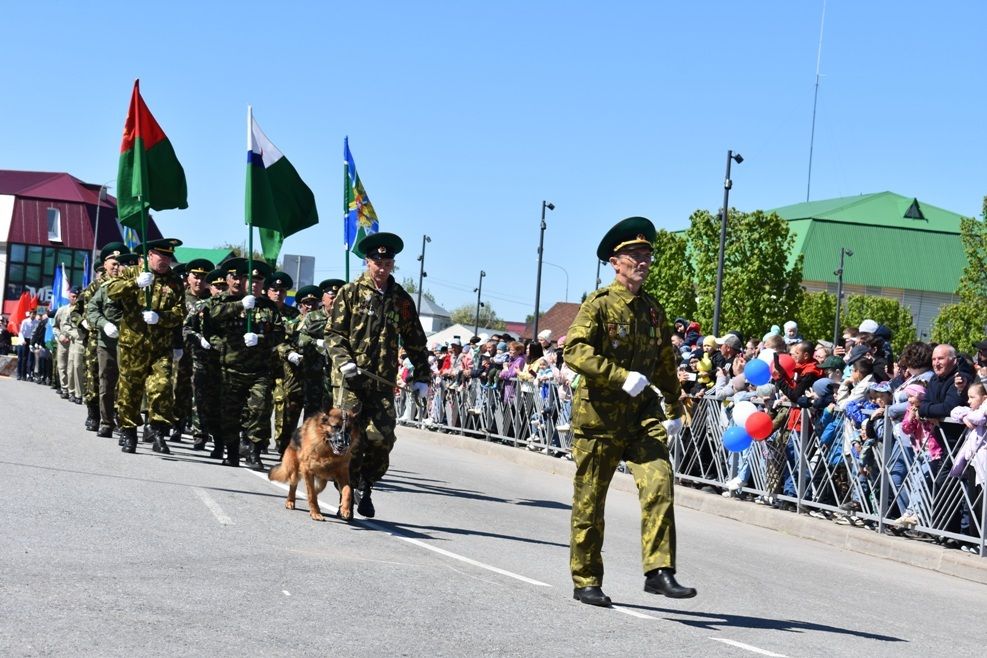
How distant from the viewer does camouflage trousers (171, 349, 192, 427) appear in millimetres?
16030

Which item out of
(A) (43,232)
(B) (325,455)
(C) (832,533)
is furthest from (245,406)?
(A) (43,232)

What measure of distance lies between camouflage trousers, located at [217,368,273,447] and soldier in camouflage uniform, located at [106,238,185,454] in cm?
85

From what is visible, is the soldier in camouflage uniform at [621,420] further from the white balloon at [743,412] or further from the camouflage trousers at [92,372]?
the camouflage trousers at [92,372]

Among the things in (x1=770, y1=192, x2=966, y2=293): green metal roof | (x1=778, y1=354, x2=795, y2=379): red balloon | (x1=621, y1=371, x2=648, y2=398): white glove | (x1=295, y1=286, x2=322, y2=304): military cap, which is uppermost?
(x1=770, y1=192, x2=966, y2=293): green metal roof

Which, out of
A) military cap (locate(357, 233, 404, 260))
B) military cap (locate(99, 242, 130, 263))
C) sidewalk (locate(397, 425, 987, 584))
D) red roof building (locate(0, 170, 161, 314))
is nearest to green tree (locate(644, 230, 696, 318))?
red roof building (locate(0, 170, 161, 314))

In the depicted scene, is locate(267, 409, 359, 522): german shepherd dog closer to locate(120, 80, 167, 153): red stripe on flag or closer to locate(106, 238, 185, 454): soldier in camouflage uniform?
locate(106, 238, 185, 454): soldier in camouflage uniform

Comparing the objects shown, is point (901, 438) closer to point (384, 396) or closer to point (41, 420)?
point (384, 396)

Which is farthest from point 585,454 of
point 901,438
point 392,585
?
point 901,438

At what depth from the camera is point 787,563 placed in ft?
37.0

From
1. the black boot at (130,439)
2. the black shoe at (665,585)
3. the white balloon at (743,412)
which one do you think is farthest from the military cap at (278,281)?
the black shoe at (665,585)

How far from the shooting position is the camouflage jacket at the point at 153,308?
47.3ft

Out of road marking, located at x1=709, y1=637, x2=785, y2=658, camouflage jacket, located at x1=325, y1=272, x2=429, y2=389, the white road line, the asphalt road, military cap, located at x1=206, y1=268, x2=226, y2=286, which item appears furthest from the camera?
military cap, located at x1=206, y1=268, x2=226, y2=286

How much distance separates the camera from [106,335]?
15.2m

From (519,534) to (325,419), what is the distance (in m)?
1.93
